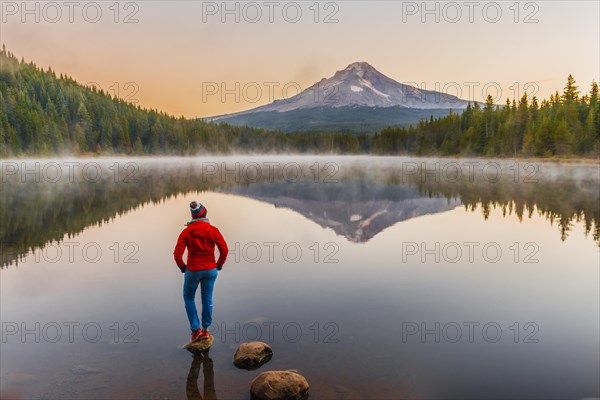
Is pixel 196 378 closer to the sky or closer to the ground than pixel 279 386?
closer to the ground

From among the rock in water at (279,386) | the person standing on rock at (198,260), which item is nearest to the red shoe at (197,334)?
the person standing on rock at (198,260)

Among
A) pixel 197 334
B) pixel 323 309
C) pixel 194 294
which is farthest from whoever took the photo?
pixel 323 309

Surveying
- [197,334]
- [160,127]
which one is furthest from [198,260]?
[160,127]

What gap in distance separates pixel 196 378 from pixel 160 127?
177 meters

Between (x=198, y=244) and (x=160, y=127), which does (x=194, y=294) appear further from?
(x=160, y=127)

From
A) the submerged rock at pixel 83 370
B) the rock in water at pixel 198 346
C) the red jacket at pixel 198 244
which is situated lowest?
the submerged rock at pixel 83 370

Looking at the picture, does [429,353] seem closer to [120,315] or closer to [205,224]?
[205,224]

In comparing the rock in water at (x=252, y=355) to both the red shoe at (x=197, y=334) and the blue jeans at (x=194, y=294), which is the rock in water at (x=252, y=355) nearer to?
the red shoe at (x=197, y=334)

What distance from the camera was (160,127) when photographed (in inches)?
6870

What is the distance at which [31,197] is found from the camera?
127 ft

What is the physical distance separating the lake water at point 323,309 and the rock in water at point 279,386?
27 centimetres

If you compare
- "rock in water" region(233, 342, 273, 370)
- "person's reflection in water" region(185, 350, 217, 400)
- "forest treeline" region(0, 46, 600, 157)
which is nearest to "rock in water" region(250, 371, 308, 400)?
"person's reflection in water" region(185, 350, 217, 400)

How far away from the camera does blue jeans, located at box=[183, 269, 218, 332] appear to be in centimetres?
979

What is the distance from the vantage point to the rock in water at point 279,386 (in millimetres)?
7391
